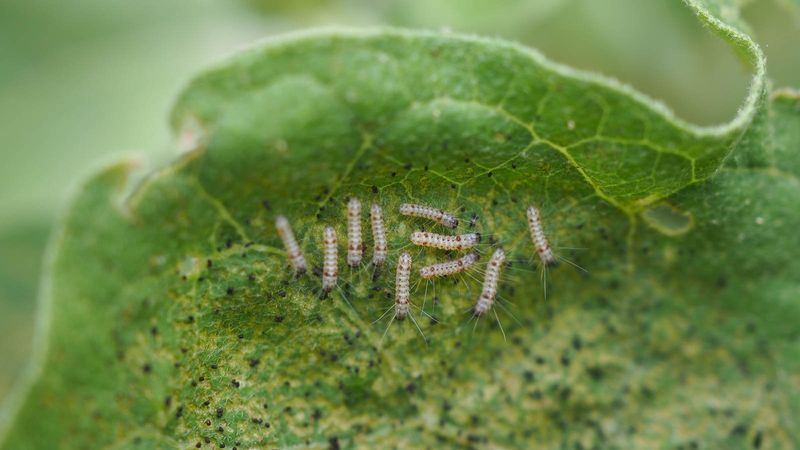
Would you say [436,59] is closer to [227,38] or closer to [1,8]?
[227,38]

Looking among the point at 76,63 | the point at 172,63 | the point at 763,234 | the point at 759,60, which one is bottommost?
the point at 76,63

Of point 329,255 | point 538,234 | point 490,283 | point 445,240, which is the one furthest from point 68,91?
point 538,234

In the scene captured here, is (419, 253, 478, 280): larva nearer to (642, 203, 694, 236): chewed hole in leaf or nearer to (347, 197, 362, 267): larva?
(347, 197, 362, 267): larva

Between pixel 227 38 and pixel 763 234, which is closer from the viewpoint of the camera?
pixel 763 234

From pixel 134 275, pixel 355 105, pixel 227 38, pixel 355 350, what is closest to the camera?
pixel 355 105

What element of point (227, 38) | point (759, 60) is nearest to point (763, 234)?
point (759, 60)

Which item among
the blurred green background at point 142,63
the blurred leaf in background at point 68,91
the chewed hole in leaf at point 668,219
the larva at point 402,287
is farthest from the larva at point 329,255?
the blurred leaf in background at point 68,91
